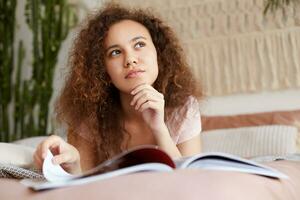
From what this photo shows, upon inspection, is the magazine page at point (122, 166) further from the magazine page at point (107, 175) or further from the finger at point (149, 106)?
the finger at point (149, 106)

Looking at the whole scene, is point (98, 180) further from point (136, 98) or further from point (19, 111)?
point (19, 111)

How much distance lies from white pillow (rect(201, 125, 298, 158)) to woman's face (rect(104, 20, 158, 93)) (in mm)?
628

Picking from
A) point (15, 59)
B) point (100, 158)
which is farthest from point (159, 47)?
point (15, 59)

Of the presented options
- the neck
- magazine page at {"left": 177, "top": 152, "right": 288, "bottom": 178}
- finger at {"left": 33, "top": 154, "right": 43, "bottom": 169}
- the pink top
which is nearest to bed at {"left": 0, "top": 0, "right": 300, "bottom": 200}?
the pink top

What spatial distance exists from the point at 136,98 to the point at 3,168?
31 centimetres

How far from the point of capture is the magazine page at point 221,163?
0.69m

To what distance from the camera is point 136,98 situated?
3.40ft

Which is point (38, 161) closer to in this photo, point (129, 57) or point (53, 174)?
point (53, 174)

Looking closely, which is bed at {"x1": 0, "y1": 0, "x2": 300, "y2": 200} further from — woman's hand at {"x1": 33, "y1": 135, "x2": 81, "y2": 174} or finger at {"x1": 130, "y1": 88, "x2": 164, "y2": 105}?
woman's hand at {"x1": 33, "y1": 135, "x2": 81, "y2": 174}

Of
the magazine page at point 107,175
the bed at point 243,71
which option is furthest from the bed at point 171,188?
the bed at point 243,71

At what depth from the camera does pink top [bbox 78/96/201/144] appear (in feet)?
4.08

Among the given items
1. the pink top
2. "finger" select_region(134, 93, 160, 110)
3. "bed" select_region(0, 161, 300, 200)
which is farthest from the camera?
the pink top

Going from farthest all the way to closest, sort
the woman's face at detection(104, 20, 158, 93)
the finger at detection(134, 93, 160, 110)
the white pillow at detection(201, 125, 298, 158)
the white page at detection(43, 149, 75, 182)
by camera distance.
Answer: the white pillow at detection(201, 125, 298, 158) < the woman's face at detection(104, 20, 158, 93) < the finger at detection(134, 93, 160, 110) < the white page at detection(43, 149, 75, 182)

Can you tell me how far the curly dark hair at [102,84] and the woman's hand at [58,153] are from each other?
11.5 inches
